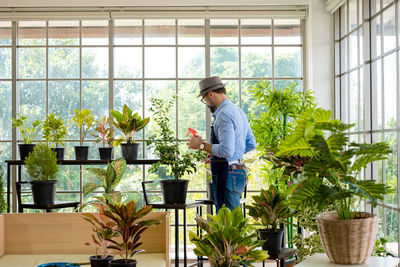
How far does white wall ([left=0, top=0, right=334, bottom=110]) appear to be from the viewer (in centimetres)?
576

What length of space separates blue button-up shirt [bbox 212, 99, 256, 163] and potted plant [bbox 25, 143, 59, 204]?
1263mm

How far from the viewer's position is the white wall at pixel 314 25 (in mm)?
5762

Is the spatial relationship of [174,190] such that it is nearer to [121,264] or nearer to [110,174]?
[110,174]

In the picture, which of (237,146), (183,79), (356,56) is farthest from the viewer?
(183,79)

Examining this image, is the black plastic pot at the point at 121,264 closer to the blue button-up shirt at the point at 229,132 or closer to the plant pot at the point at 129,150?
the blue button-up shirt at the point at 229,132

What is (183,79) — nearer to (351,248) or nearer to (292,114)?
(292,114)

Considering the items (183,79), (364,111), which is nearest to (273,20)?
(183,79)

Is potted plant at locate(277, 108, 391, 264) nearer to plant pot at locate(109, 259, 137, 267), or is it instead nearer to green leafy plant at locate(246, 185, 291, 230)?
green leafy plant at locate(246, 185, 291, 230)

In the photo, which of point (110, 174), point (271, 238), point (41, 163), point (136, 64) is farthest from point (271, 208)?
point (136, 64)

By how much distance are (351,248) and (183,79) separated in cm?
422

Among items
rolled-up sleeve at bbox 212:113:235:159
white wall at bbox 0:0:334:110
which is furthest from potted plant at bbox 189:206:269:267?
white wall at bbox 0:0:334:110

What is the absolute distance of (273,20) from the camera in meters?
6.07

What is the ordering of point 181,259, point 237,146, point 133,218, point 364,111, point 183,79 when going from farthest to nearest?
point 183,79 < point 181,259 < point 364,111 < point 237,146 < point 133,218

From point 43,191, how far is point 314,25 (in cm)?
364
